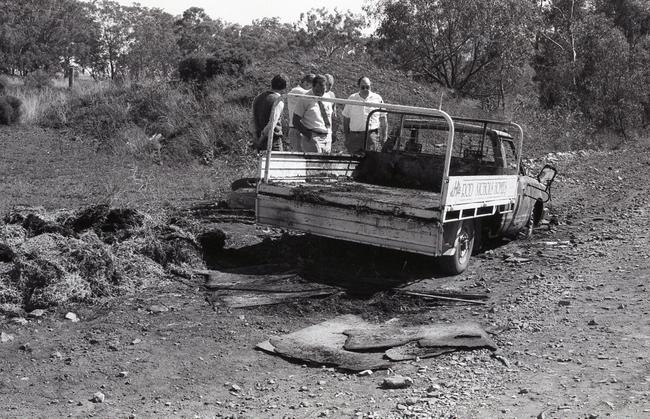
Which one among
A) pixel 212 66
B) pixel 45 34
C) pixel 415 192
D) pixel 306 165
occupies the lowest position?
pixel 415 192

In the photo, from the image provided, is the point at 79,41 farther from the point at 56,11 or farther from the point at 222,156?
the point at 222,156

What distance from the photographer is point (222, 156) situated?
53.0ft

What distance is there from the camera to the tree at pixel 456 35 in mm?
26500

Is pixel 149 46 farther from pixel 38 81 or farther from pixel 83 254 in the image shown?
pixel 83 254

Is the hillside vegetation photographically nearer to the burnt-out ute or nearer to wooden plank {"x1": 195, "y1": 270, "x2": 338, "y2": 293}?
the burnt-out ute

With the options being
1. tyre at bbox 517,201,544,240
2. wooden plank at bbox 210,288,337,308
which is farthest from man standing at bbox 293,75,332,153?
wooden plank at bbox 210,288,337,308

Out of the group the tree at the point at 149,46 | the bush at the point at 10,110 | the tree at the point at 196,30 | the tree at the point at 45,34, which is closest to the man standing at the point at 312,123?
the bush at the point at 10,110

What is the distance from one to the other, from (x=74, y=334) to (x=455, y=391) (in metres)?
2.70

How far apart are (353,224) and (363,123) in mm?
3514

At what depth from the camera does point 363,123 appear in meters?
10.5

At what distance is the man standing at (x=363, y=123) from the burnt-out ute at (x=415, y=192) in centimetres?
65

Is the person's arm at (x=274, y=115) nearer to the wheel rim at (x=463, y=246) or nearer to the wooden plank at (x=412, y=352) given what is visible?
the wheel rim at (x=463, y=246)

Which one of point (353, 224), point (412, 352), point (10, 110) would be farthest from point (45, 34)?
point (412, 352)

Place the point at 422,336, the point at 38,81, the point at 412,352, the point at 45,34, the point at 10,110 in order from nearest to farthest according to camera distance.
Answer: the point at 412,352, the point at 422,336, the point at 10,110, the point at 38,81, the point at 45,34
